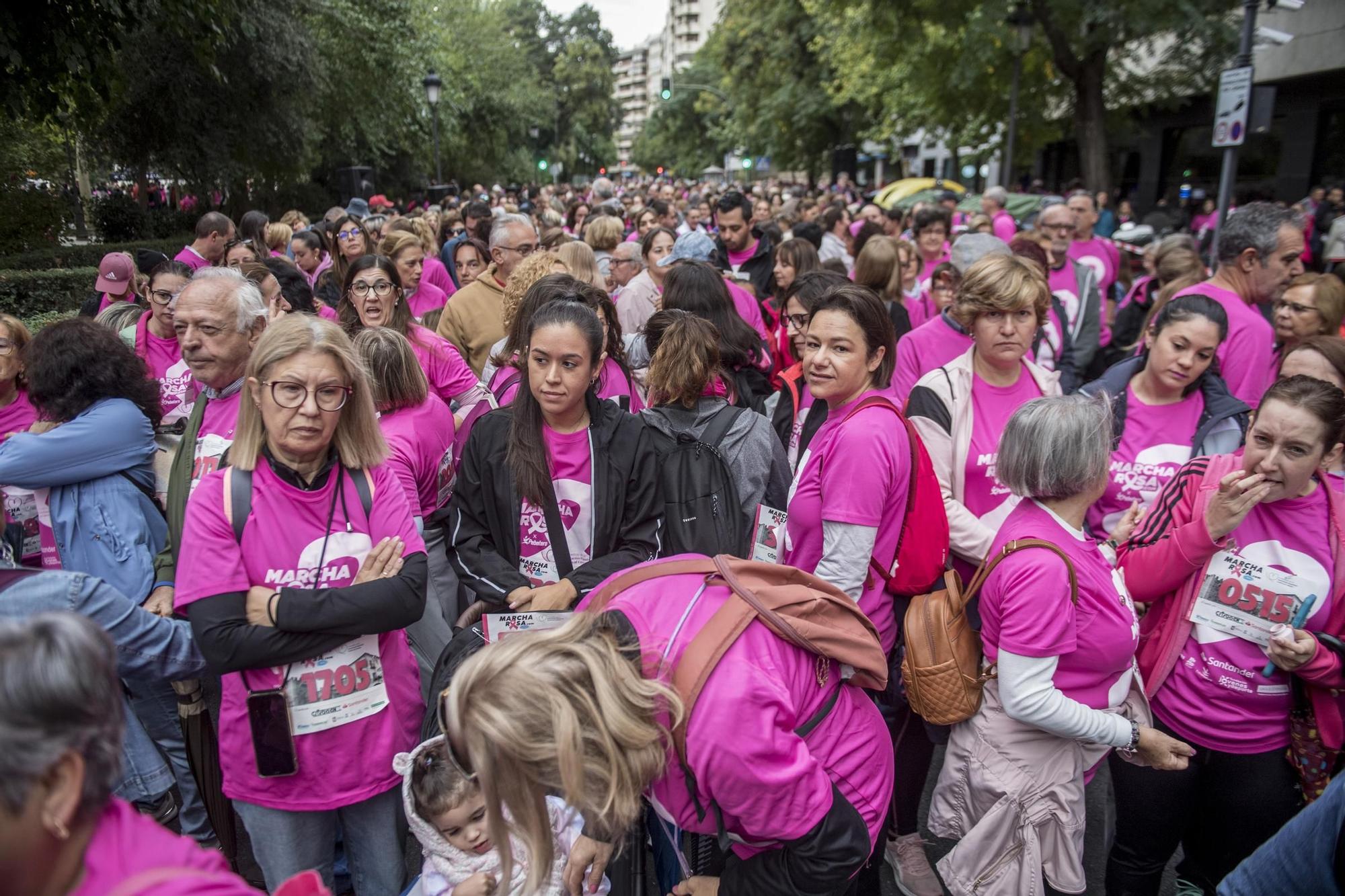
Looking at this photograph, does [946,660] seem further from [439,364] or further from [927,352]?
[439,364]

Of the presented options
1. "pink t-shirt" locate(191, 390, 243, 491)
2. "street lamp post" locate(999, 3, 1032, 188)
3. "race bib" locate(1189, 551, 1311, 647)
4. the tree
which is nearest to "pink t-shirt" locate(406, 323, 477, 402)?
"pink t-shirt" locate(191, 390, 243, 491)

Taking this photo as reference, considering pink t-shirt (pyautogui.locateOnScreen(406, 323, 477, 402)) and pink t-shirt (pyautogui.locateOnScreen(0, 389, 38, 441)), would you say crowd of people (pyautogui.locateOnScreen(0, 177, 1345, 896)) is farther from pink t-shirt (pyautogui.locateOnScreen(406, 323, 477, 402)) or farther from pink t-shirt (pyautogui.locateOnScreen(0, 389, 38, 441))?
pink t-shirt (pyautogui.locateOnScreen(406, 323, 477, 402))

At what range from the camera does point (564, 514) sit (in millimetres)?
2959

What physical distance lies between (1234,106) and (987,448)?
294 inches

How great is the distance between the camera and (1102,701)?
2.41m

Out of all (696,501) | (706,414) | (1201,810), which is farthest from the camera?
(706,414)

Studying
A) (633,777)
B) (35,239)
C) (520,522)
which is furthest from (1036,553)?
(35,239)

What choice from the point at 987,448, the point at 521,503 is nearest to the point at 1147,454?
the point at 987,448

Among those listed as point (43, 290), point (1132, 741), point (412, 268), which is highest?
point (412, 268)

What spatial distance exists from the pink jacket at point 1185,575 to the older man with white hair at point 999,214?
8041 millimetres

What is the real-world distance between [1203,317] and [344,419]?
3.05 metres

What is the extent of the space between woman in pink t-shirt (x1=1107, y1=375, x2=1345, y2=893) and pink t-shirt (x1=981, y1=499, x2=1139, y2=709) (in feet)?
0.98

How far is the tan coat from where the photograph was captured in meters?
5.36

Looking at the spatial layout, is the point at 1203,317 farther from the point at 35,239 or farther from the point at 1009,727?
the point at 35,239
